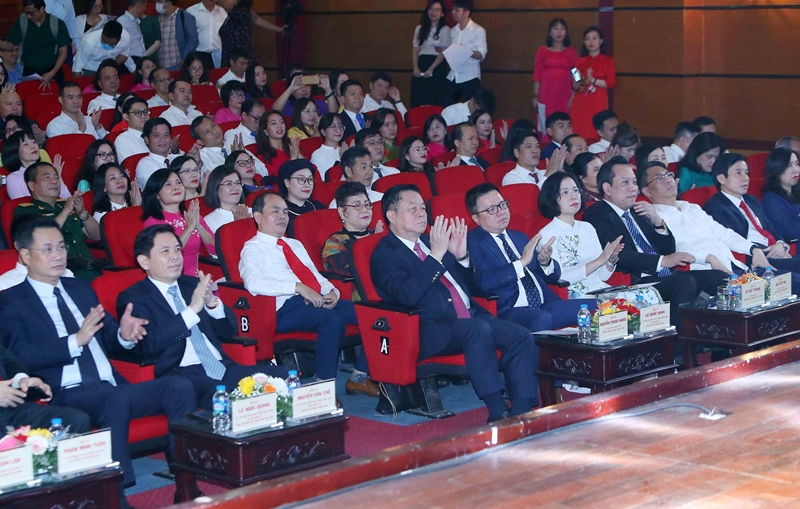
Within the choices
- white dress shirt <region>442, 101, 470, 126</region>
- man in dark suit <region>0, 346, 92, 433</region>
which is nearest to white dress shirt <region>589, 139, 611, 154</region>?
white dress shirt <region>442, 101, 470, 126</region>

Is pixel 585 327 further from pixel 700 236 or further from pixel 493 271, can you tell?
pixel 700 236

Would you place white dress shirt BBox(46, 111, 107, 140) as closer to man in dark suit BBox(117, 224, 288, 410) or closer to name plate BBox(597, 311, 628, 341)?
man in dark suit BBox(117, 224, 288, 410)

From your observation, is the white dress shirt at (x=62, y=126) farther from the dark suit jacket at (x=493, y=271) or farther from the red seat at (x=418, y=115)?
the dark suit jacket at (x=493, y=271)

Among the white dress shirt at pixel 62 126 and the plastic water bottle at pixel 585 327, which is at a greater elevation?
the white dress shirt at pixel 62 126

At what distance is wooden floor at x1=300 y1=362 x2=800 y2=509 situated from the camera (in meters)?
2.88

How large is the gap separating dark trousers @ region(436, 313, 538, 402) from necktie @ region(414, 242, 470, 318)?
156mm

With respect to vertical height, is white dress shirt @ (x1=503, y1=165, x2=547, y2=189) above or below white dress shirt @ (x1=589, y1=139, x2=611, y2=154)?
below

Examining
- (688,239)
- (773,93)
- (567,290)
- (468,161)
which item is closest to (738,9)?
(773,93)

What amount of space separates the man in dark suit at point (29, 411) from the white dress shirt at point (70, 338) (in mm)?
216

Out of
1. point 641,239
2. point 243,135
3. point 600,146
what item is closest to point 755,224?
point 641,239

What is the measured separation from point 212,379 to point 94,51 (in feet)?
18.6

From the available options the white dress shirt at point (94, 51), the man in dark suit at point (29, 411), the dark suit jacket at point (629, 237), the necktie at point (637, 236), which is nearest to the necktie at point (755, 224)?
the dark suit jacket at point (629, 237)

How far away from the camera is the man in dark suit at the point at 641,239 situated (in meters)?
5.05

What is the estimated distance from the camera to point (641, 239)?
527 cm
